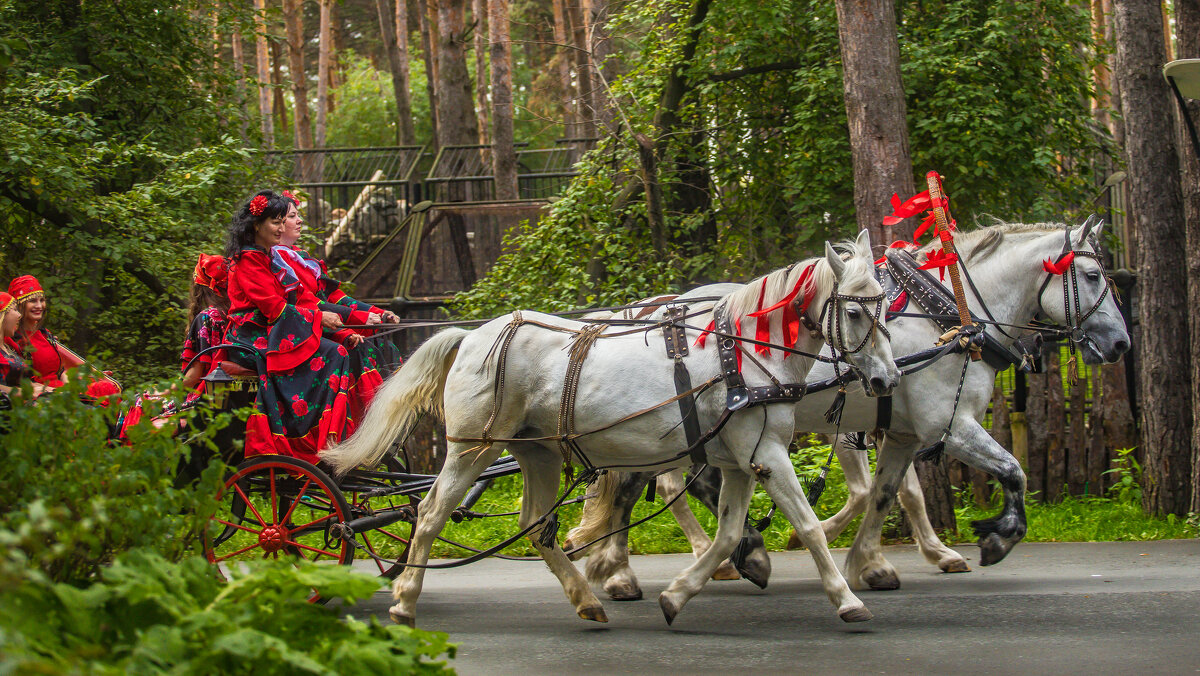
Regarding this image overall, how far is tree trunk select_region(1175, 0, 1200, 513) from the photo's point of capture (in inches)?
300

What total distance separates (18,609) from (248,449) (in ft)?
11.9

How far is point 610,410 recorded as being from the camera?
531 cm

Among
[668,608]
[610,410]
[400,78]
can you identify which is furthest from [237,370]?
[400,78]

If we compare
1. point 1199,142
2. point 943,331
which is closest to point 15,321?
point 943,331

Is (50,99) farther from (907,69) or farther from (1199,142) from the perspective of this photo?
(1199,142)

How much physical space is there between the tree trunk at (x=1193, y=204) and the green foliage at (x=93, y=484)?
715 centimetres

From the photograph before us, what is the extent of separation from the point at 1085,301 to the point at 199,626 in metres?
5.38

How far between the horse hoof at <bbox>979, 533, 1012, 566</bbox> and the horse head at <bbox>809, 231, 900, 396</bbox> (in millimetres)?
1379

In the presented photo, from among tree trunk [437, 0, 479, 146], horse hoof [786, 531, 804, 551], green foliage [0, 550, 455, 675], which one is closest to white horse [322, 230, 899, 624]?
horse hoof [786, 531, 804, 551]

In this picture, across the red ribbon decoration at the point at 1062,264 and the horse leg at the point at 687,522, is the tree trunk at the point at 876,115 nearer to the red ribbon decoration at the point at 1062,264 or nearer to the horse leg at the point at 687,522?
the red ribbon decoration at the point at 1062,264

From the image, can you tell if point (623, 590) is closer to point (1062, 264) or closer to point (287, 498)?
point (287, 498)

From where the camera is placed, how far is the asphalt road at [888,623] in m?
4.68

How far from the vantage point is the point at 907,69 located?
919cm

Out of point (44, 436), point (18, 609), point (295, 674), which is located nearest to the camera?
point (18, 609)
